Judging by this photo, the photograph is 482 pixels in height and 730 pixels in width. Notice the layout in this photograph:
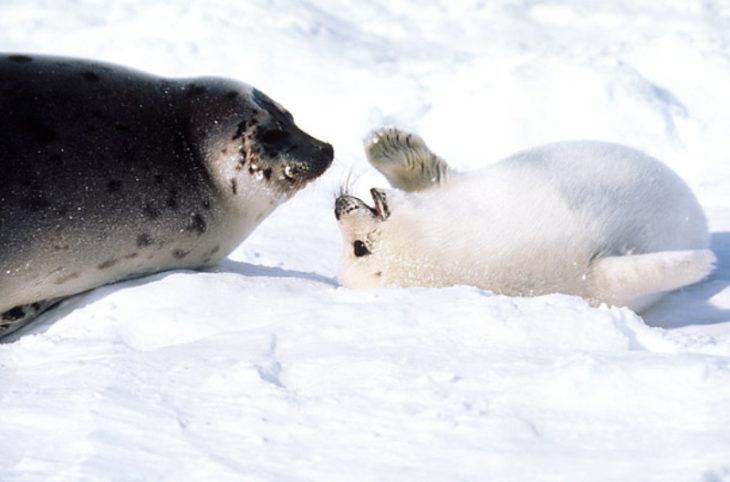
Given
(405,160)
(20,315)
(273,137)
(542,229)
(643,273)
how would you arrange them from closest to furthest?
1. (643,273)
2. (542,229)
3. (20,315)
4. (405,160)
5. (273,137)

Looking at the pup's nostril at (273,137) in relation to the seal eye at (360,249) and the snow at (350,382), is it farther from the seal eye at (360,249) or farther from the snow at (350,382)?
the seal eye at (360,249)

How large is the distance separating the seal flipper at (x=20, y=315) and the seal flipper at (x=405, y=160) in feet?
4.00

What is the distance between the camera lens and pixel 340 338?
2.02m

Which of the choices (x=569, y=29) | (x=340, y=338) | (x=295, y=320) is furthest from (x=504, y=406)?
(x=569, y=29)

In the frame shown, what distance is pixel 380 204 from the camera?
2725 mm

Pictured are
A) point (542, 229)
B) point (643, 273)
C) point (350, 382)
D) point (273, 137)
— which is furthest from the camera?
point (273, 137)

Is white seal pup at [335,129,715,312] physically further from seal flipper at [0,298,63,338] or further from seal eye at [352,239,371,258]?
seal flipper at [0,298,63,338]

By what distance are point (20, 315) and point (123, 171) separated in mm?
556

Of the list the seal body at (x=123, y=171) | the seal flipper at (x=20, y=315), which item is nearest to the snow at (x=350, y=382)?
the seal flipper at (x=20, y=315)

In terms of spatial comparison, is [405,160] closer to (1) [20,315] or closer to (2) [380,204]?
(2) [380,204]

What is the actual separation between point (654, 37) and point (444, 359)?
6.45m

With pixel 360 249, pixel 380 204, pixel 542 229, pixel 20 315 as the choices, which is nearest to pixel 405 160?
pixel 380 204

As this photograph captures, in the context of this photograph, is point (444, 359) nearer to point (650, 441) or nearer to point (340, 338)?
point (340, 338)

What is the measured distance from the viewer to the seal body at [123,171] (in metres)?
2.59
